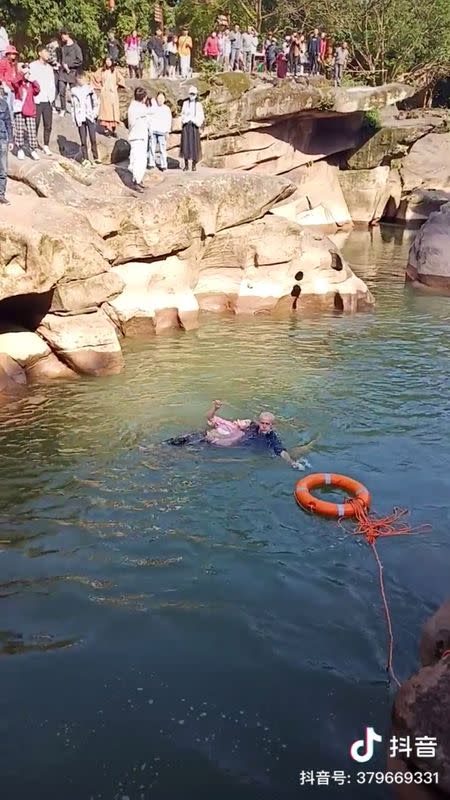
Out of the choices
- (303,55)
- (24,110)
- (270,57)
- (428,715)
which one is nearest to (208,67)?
(270,57)

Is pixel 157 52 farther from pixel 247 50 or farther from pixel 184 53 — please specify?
pixel 247 50

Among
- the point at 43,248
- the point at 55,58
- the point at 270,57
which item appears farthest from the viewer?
the point at 270,57

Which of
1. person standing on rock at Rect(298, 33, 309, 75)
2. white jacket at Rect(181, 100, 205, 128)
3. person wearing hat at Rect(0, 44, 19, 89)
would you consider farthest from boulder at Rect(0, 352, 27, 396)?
person standing on rock at Rect(298, 33, 309, 75)

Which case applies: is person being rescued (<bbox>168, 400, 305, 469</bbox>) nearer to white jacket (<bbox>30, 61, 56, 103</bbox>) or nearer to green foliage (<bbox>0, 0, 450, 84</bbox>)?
white jacket (<bbox>30, 61, 56, 103</bbox>)

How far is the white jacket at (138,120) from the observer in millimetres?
17781

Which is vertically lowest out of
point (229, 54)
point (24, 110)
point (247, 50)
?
point (24, 110)

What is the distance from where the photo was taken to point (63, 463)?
1220cm

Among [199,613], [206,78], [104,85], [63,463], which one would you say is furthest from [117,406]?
[206,78]

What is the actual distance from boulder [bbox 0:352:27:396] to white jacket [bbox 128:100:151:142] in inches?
259

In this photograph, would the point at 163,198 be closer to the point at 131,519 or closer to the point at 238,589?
the point at 131,519

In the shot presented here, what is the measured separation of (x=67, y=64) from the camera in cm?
2073

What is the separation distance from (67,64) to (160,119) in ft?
13.2

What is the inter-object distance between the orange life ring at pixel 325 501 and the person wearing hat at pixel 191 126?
1221cm

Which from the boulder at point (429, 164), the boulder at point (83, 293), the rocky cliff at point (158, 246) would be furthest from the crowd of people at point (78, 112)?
the boulder at point (429, 164)
